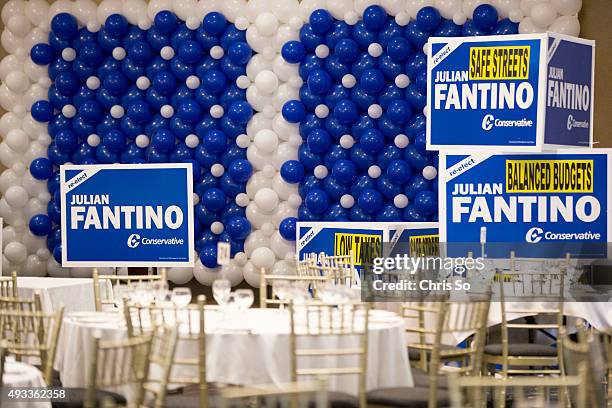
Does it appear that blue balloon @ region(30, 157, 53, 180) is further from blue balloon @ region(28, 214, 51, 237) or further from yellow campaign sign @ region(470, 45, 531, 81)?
yellow campaign sign @ region(470, 45, 531, 81)

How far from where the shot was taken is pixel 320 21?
9.70 meters

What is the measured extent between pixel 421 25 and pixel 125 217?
411 cm

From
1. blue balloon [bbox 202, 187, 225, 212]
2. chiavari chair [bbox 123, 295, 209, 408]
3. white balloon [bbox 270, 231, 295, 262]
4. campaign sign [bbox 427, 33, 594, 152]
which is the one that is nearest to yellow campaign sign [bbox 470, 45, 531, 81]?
campaign sign [bbox 427, 33, 594, 152]

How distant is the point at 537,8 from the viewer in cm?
897

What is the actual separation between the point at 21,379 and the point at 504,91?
11.8 feet

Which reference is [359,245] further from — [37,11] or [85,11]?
[37,11]

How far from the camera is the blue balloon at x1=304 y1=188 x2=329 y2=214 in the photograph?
9.67m

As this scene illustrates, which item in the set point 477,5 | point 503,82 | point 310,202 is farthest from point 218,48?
point 503,82

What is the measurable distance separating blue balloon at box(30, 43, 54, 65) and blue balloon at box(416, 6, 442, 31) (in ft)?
13.1

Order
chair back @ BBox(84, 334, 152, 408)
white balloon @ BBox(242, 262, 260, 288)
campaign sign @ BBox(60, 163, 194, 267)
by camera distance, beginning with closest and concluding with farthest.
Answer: chair back @ BBox(84, 334, 152, 408)
campaign sign @ BBox(60, 163, 194, 267)
white balloon @ BBox(242, 262, 260, 288)

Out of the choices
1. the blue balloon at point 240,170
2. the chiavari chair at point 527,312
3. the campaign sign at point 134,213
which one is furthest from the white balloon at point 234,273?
the chiavari chair at point 527,312

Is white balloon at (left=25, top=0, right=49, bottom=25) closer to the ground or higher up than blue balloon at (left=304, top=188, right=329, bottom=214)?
higher up

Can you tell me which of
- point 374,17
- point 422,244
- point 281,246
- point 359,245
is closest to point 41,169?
point 281,246

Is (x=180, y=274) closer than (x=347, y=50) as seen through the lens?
No
